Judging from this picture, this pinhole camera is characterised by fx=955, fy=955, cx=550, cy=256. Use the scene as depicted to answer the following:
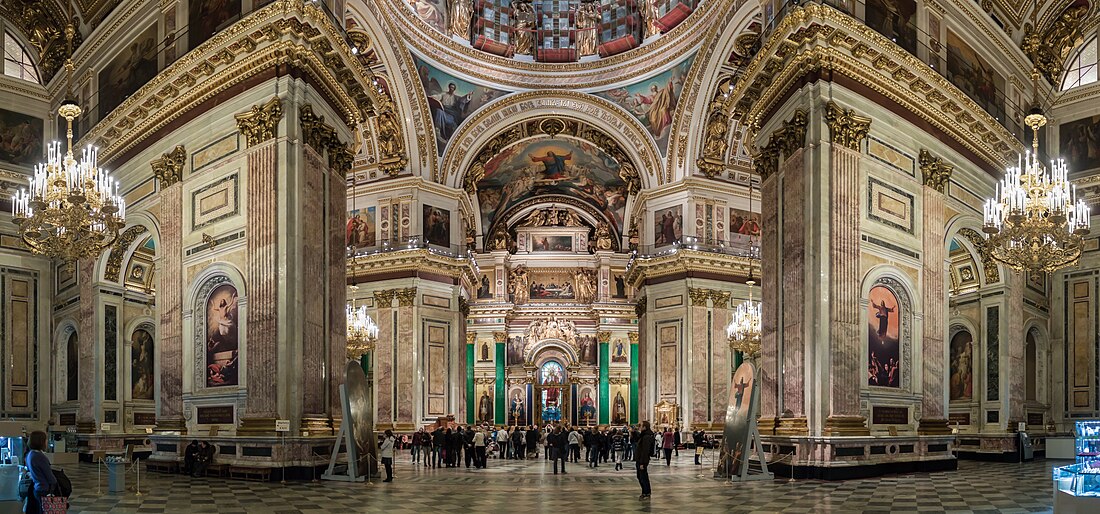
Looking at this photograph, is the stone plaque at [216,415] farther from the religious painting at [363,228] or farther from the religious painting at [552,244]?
the religious painting at [552,244]

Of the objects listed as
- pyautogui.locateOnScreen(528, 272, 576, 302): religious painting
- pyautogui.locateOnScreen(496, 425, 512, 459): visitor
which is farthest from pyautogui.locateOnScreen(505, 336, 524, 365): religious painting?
pyautogui.locateOnScreen(496, 425, 512, 459): visitor

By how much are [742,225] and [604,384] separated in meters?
13.9

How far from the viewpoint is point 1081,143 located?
23.9 m

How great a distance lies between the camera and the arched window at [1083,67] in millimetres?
24359

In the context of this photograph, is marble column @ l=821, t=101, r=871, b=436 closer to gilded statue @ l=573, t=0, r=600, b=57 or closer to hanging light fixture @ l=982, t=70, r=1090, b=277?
hanging light fixture @ l=982, t=70, r=1090, b=277

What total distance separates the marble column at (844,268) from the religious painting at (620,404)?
27286mm

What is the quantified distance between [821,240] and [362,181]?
19205mm

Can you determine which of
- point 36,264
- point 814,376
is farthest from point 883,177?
point 36,264

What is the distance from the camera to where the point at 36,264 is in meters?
24.2

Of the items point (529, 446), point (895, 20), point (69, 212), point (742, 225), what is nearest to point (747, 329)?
point (742, 225)

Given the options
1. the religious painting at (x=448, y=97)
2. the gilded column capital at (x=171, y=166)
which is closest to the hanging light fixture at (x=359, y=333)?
the religious painting at (x=448, y=97)

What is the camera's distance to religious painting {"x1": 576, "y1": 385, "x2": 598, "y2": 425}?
4425 cm

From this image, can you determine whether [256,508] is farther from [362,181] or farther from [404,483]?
[362,181]

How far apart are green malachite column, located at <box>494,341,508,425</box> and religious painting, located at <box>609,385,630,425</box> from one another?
4.96m
